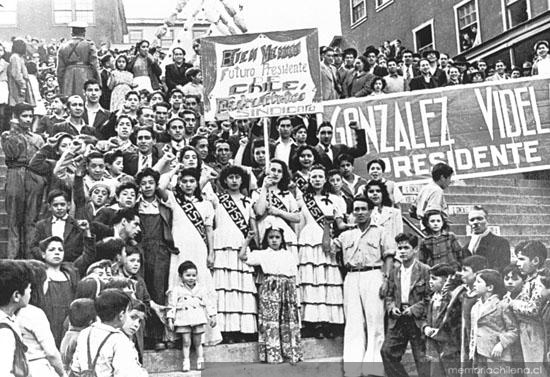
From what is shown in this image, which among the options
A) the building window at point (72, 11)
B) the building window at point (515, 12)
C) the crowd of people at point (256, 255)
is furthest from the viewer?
the building window at point (72, 11)

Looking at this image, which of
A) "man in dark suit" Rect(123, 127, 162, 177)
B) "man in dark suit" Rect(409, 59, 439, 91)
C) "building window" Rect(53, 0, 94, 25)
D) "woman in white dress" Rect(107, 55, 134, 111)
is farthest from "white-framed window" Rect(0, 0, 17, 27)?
"man in dark suit" Rect(123, 127, 162, 177)

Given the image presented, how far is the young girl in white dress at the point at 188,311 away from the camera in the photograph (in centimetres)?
692

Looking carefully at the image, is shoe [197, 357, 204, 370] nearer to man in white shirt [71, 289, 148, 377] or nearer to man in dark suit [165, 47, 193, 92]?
man in white shirt [71, 289, 148, 377]

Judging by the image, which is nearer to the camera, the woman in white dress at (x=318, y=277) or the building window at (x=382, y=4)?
the woman in white dress at (x=318, y=277)

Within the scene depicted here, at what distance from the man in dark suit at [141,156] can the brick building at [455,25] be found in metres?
8.85

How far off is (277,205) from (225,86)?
159 cm

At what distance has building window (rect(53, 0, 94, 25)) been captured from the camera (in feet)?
89.9

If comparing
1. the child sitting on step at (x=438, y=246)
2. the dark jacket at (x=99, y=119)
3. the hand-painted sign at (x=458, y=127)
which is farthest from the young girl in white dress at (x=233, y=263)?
the hand-painted sign at (x=458, y=127)

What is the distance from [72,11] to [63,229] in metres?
22.0

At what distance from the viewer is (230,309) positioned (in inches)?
290

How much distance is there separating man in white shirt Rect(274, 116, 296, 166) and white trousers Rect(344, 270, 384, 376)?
2.19 m

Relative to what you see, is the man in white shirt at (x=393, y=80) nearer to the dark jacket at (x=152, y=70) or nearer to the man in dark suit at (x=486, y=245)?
the dark jacket at (x=152, y=70)

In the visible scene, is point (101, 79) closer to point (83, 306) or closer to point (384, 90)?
point (384, 90)

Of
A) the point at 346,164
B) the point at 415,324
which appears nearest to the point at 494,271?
the point at 415,324
